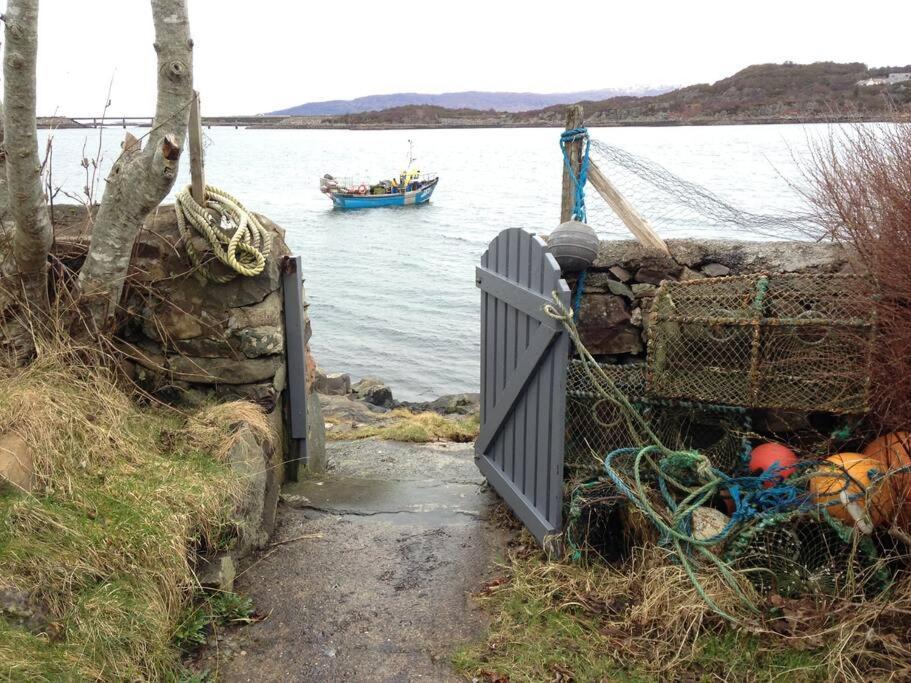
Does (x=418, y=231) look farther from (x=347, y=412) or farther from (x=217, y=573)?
(x=217, y=573)

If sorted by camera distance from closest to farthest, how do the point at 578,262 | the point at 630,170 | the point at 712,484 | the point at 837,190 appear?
the point at 712,484 → the point at 837,190 → the point at 578,262 → the point at 630,170

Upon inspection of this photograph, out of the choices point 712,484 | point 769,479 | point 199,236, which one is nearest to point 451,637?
point 712,484

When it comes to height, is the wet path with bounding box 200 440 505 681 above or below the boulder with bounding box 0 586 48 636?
below

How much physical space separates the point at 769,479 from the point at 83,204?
5042mm

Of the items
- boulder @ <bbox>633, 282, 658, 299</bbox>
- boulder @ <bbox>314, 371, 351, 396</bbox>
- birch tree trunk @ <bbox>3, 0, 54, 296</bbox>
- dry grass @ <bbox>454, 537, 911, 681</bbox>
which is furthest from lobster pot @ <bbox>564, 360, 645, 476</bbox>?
boulder @ <bbox>314, 371, 351, 396</bbox>

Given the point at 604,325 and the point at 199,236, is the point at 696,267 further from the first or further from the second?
the point at 199,236

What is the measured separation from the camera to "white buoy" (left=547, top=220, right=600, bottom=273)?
5.23 m

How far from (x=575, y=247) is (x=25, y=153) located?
3.37 m

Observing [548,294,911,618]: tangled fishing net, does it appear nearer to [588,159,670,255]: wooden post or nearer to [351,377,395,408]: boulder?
[588,159,670,255]: wooden post

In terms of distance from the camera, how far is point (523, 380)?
476 cm

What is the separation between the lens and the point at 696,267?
5.53 meters

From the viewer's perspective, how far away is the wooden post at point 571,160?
6.02 m

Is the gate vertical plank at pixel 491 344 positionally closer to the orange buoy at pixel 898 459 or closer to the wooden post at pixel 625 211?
the wooden post at pixel 625 211

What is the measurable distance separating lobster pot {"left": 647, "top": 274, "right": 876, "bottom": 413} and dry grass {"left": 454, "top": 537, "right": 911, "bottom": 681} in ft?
3.34
